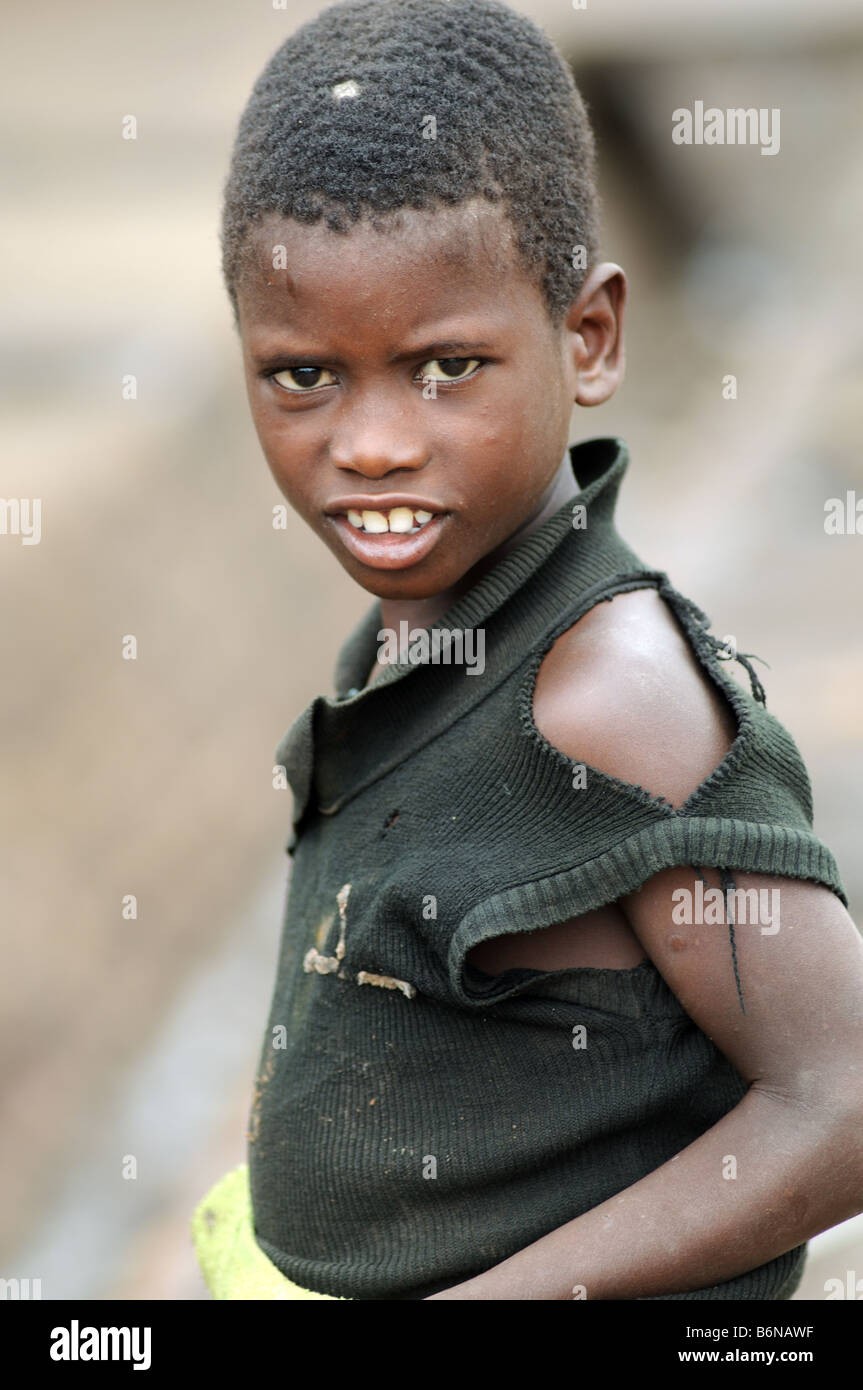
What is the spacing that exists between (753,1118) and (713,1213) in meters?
0.08

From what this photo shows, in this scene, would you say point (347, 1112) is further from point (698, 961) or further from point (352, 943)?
point (698, 961)

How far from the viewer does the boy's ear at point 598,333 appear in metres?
1.31

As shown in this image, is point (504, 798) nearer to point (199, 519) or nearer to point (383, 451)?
point (383, 451)

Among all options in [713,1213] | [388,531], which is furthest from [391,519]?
[713,1213]

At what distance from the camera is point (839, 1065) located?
3.52ft

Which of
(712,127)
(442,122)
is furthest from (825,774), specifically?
(712,127)

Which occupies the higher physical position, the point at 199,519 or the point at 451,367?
the point at 199,519

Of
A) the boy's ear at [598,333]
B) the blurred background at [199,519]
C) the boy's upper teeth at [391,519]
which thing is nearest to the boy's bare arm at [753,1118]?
the boy's upper teeth at [391,519]

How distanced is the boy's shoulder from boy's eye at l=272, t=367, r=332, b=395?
28 cm

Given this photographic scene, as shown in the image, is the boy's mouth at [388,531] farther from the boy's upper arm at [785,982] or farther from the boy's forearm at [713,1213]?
the boy's forearm at [713,1213]

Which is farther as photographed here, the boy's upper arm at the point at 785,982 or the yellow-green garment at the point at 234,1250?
the yellow-green garment at the point at 234,1250

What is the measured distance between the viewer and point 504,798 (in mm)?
1182

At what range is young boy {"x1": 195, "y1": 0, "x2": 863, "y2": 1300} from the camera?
1.09m

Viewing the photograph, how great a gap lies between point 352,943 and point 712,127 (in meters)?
7.58
